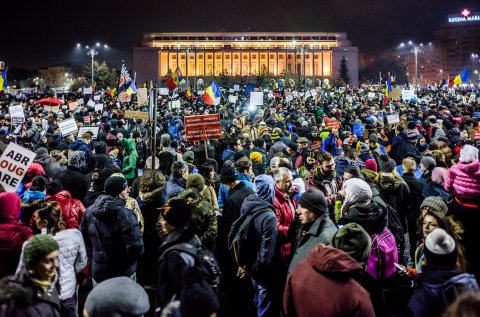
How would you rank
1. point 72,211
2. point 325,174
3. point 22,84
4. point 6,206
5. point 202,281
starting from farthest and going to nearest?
point 22,84, point 325,174, point 72,211, point 6,206, point 202,281

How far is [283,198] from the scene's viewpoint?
559 centimetres

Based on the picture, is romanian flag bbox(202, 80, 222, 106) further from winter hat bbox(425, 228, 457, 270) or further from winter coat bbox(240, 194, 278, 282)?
winter hat bbox(425, 228, 457, 270)

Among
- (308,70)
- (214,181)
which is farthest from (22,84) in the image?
(214,181)

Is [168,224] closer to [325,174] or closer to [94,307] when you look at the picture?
[94,307]

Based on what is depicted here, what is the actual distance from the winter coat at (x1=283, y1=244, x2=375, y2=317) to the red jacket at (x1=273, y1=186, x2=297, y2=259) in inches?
76.5

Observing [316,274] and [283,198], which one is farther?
[283,198]

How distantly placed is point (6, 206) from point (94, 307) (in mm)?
2082

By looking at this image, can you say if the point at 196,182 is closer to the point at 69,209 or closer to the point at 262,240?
the point at 262,240

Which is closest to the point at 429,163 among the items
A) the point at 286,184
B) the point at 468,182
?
the point at 468,182

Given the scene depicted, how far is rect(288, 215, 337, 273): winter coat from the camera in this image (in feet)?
13.8

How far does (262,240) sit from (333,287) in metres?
1.83

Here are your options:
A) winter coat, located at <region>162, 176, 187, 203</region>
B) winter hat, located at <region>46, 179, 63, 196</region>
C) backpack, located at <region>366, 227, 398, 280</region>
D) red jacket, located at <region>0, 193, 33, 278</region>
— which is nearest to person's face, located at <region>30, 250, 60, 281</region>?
red jacket, located at <region>0, 193, 33, 278</region>

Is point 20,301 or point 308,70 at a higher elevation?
point 308,70

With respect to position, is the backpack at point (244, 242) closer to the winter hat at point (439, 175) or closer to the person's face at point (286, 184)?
the person's face at point (286, 184)
